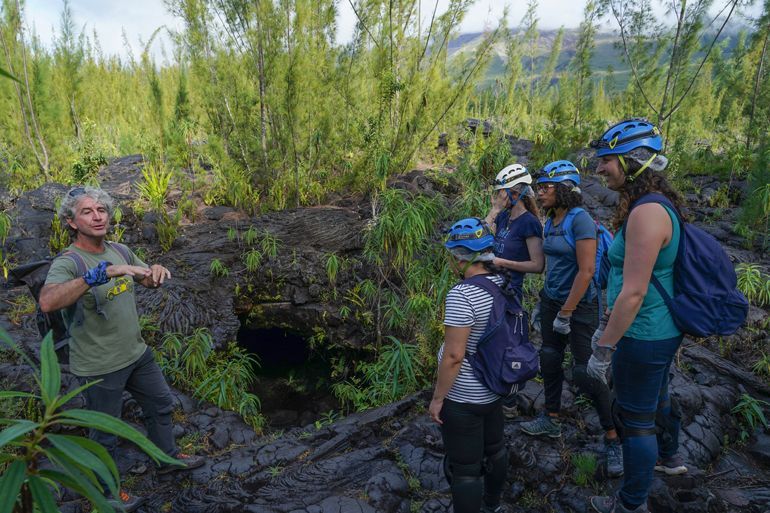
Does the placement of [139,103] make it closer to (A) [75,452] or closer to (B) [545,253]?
(B) [545,253]

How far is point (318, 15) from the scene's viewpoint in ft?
21.2

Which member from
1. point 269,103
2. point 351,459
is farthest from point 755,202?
point 269,103

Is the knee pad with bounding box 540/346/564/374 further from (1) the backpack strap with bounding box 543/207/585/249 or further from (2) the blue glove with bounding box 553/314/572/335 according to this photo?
(1) the backpack strap with bounding box 543/207/585/249

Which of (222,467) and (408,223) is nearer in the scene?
(222,467)

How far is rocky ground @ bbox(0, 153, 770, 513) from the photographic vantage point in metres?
2.94

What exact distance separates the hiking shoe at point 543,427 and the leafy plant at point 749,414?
160 centimetres

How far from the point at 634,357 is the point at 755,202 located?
6.40 meters

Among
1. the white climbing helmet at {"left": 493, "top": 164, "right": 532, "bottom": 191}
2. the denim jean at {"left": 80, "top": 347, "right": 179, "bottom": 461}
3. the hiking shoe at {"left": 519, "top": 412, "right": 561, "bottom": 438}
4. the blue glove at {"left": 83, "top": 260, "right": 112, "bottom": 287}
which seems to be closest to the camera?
the blue glove at {"left": 83, "top": 260, "right": 112, "bottom": 287}

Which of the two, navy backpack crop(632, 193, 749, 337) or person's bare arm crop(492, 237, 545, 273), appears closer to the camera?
navy backpack crop(632, 193, 749, 337)

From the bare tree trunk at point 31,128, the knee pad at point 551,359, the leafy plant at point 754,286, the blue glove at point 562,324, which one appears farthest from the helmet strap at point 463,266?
the bare tree trunk at point 31,128

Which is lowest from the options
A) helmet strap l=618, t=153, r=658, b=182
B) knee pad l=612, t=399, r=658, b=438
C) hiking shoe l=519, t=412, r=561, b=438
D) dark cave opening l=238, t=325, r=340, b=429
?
dark cave opening l=238, t=325, r=340, b=429

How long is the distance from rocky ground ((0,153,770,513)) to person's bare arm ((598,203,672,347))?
5.01 feet

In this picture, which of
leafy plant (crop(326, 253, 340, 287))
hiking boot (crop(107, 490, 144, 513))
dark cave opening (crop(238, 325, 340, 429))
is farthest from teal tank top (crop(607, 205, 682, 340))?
leafy plant (crop(326, 253, 340, 287))

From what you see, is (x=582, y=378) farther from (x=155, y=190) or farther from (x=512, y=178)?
(x=155, y=190)
